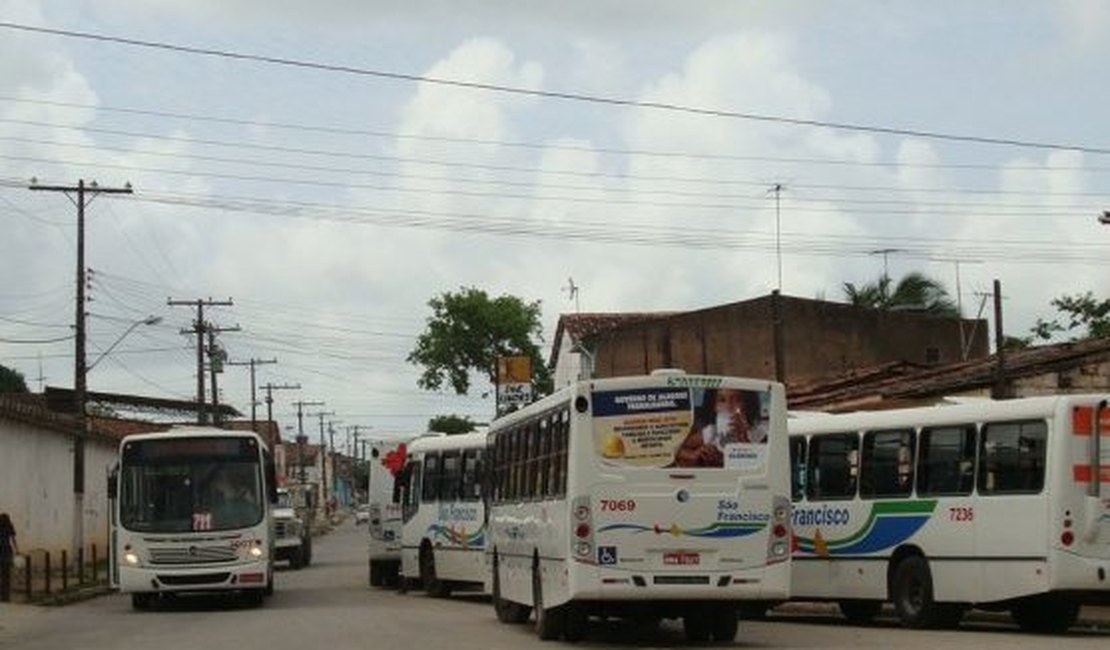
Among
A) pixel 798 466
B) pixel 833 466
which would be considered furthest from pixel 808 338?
pixel 833 466

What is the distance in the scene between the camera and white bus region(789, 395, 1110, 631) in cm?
1928

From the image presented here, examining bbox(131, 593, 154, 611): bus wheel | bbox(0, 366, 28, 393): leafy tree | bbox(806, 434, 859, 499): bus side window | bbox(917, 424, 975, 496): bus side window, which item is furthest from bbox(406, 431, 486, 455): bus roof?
bbox(0, 366, 28, 393): leafy tree

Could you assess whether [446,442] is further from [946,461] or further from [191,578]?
[946,461]

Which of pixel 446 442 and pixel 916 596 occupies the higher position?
pixel 446 442

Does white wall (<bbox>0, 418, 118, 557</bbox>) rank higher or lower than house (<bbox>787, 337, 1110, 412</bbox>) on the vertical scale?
lower

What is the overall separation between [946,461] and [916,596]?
1839mm

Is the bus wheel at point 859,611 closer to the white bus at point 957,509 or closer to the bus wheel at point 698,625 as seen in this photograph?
the white bus at point 957,509

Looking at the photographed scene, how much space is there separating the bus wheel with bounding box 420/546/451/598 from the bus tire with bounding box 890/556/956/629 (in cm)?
1171

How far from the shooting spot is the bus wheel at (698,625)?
19.3 metres

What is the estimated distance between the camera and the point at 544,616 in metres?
19.3

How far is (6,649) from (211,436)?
8.16 m

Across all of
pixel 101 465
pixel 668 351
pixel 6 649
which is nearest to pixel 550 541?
pixel 6 649

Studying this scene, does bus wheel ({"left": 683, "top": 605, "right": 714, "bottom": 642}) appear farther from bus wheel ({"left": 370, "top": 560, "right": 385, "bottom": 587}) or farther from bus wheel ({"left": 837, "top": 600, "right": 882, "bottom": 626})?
bus wheel ({"left": 370, "top": 560, "right": 385, "bottom": 587})

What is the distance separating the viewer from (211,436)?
94.0ft
